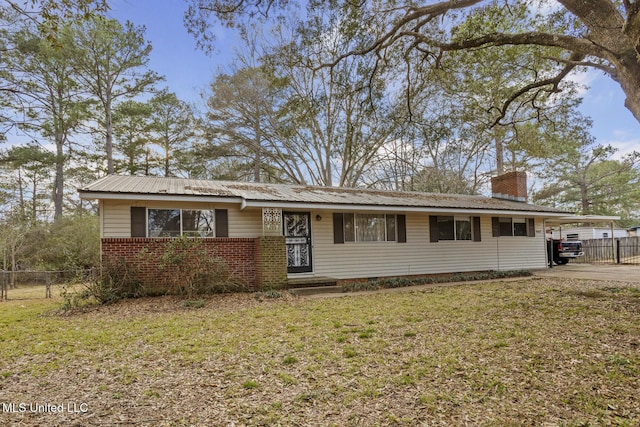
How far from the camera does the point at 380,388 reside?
11.1ft

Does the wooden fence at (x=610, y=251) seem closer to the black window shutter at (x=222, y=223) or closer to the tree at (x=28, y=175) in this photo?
the black window shutter at (x=222, y=223)

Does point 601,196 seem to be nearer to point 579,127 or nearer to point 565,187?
point 565,187

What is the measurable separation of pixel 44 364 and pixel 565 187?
35.9 meters

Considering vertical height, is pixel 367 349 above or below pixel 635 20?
below

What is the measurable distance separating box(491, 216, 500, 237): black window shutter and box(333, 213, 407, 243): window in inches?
165

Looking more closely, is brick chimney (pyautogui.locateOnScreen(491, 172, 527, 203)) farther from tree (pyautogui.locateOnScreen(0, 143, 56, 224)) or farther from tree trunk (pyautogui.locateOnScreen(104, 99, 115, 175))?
tree (pyautogui.locateOnScreen(0, 143, 56, 224))

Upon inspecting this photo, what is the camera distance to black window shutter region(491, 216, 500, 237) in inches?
Answer: 546

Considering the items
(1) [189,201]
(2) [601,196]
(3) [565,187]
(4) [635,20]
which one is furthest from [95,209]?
(2) [601,196]

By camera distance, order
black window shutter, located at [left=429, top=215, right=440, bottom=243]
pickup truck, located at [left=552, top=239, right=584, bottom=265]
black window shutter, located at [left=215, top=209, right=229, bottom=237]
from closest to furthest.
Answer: black window shutter, located at [left=215, top=209, right=229, bottom=237] < black window shutter, located at [left=429, top=215, right=440, bottom=243] < pickup truck, located at [left=552, top=239, right=584, bottom=265]

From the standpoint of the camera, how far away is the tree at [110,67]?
19.3m

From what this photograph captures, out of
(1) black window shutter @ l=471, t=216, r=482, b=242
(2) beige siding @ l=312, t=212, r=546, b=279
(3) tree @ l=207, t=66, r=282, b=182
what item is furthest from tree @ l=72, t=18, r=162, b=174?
(1) black window shutter @ l=471, t=216, r=482, b=242

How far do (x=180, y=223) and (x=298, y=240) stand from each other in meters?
3.40

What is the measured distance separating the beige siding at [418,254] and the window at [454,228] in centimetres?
19

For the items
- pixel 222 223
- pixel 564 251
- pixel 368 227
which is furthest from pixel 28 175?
pixel 564 251
